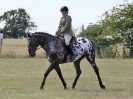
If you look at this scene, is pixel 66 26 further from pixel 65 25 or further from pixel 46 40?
pixel 46 40

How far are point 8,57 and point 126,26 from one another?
12.6m

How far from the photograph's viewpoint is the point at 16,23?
77.3 m

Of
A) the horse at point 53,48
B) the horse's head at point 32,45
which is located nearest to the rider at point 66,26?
the horse at point 53,48

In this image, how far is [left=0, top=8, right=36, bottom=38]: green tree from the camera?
75062 mm

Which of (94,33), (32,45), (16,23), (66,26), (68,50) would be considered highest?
(66,26)

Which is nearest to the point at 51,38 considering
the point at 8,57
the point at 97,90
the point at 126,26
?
the point at 97,90

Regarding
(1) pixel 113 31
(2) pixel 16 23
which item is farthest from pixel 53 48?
(2) pixel 16 23

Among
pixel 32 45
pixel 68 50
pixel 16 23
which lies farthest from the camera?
pixel 16 23

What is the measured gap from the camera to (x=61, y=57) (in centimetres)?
1557

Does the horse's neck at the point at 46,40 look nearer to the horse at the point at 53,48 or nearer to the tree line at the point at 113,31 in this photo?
A: the horse at the point at 53,48

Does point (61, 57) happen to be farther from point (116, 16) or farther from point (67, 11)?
point (116, 16)

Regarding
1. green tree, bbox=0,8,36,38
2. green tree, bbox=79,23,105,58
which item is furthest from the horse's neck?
green tree, bbox=0,8,36,38

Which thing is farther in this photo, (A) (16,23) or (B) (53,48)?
(A) (16,23)

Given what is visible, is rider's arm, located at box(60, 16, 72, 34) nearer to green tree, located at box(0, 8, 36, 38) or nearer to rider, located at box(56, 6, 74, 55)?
rider, located at box(56, 6, 74, 55)
